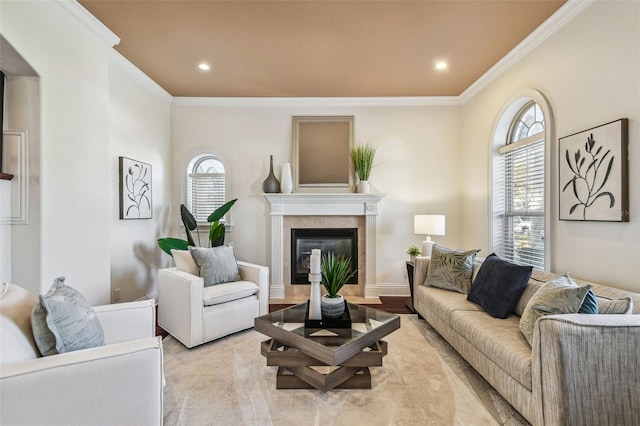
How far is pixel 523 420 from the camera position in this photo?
164 centimetres

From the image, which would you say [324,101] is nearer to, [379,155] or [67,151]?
[379,155]

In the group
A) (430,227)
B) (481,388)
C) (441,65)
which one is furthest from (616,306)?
(441,65)

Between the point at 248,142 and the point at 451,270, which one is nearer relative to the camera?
the point at 451,270

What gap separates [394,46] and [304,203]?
2.21 meters

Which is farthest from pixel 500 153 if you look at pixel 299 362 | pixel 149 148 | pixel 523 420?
pixel 149 148

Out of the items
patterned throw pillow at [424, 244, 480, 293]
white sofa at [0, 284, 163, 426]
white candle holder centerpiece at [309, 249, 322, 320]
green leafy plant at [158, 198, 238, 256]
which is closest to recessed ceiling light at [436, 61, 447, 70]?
patterned throw pillow at [424, 244, 480, 293]

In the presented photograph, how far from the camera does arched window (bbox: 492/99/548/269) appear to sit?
279 centimetres

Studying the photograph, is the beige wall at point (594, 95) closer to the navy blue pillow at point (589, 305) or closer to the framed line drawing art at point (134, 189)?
the navy blue pillow at point (589, 305)

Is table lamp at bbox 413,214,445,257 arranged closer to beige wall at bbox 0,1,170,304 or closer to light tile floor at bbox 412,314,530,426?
light tile floor at bbox 412,314,530,426

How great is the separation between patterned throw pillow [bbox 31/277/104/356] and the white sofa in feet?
0.23

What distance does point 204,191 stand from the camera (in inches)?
167

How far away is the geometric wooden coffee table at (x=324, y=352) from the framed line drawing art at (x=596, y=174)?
5.54 feet

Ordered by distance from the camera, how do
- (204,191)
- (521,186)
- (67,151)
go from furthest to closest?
(204,191), (521,186), (67,151)

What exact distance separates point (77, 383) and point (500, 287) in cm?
266
